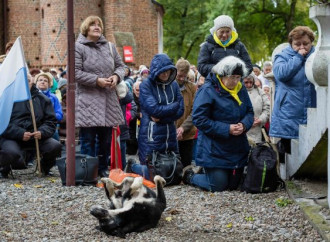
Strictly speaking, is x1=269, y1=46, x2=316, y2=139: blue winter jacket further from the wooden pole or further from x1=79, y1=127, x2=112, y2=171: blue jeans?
the wooden pole

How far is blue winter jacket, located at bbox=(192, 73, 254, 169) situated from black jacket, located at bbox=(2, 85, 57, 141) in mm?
2947

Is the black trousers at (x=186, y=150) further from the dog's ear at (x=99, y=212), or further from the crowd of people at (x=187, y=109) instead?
the dog's ear at (x=99, y=212)

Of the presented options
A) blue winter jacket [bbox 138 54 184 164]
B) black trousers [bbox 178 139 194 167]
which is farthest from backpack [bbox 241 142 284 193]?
black trousers [bbox 178 139 194 167]

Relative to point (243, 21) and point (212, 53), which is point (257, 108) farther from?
point (243, 21)

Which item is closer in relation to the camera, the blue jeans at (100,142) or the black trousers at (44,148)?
the blue jeans at (100,142)

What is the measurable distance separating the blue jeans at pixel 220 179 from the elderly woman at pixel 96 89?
1.69 m

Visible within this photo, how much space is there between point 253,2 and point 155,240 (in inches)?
1108

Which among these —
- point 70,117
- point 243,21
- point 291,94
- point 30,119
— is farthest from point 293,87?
point 243,21

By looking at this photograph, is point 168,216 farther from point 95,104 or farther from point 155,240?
point 95,104

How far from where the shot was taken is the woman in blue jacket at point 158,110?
27.8 ft

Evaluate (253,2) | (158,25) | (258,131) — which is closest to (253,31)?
(253,2)

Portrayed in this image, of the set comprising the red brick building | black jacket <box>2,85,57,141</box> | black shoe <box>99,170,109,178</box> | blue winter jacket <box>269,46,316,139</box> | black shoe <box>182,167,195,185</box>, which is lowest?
black shoe <box>99,170,109,178</box>

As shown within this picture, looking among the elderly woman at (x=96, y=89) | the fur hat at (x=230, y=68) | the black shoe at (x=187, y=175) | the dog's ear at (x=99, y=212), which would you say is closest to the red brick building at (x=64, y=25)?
the elderly woman at (x=96, y=89)

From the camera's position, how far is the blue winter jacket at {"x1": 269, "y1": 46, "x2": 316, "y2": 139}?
8023 mm
